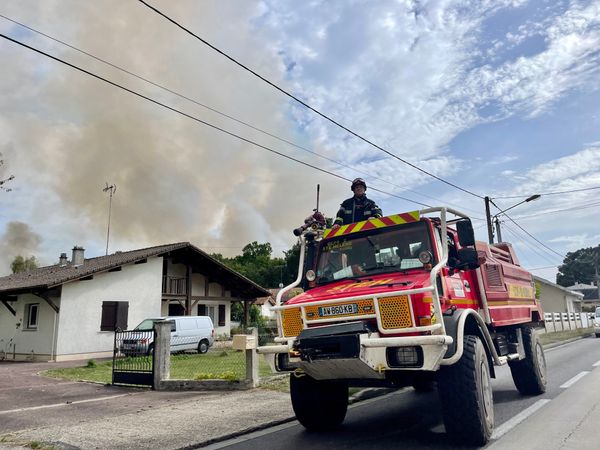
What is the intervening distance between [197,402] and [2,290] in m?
18.6

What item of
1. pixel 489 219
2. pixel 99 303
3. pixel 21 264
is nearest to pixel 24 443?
pixel 99 303

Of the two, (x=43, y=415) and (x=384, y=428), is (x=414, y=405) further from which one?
(x=43, y=415)

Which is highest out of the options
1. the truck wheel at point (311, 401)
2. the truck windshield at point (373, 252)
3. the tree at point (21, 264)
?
the tree at point (21, 264)

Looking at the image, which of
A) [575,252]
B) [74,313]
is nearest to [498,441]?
[74,313]

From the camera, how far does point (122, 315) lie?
890 inches

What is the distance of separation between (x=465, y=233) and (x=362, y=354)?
2063mm

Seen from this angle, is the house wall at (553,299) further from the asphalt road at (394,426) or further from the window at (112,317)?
the asphalt road at (394,426)

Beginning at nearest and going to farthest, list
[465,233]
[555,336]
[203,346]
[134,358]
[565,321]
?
[465,233] < [134,358] < [203,346] < [555,336] < [565,321]

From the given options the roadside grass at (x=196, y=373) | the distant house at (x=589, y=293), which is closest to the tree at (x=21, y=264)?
the roadside grass at (x=196, y=373)

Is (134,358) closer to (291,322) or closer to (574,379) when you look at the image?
(291,322)

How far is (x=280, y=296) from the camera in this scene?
5.93m

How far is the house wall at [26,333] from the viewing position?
2088 cm

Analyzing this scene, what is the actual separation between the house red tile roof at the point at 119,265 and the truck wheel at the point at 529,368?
18.4 metres

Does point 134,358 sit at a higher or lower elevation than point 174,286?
lower
